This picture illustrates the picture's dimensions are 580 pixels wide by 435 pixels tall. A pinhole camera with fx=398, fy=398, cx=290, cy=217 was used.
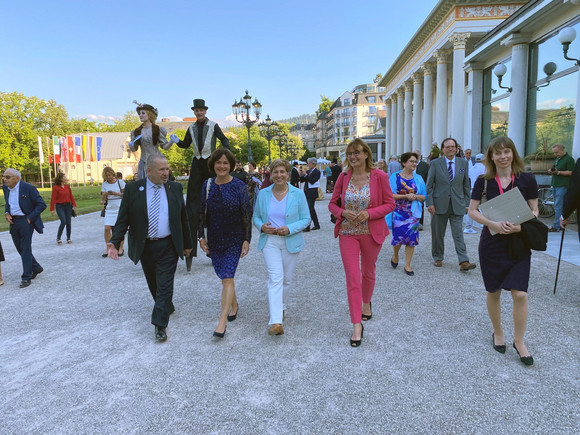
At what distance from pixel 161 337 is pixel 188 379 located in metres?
0.90

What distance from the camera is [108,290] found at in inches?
235

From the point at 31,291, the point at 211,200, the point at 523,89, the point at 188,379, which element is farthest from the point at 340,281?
the point at 523,89

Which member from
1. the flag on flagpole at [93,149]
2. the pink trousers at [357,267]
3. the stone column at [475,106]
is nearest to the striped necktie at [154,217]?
the pink trousers at [357,267]

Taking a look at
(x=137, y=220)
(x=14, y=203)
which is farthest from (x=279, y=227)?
(x=14, y=203)

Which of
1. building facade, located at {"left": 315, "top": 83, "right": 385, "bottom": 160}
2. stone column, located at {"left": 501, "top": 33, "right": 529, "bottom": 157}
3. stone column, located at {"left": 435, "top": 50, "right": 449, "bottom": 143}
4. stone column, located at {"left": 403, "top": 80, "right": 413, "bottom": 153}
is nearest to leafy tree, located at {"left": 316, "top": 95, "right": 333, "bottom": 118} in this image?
building facade, located at {"left": 315, "top": 83, "right": 385, "bottom": 160}

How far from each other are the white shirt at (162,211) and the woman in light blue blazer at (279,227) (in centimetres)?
92

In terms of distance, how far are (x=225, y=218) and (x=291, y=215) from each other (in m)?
0.69

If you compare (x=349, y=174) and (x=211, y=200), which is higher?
(x=349, y=174)

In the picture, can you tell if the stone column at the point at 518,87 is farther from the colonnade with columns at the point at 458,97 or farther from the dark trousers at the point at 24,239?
the dark trousers at the point at 24,239

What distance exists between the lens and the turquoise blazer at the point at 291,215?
4.16 meters

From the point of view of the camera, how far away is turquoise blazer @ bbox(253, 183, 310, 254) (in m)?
4.16

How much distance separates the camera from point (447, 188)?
6.52m

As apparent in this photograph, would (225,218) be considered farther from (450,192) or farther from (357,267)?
(450,192)

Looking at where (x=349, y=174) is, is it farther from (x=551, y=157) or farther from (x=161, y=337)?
(x=551, y=157)
